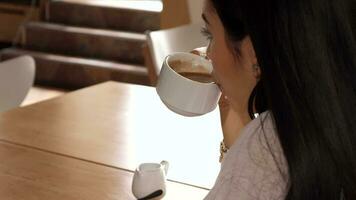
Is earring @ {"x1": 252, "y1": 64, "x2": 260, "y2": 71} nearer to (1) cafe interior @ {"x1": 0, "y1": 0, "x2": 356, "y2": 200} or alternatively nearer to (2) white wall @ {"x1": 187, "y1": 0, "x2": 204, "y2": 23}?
(1) cafe interior @ {"x1": 0, "y1": 0, "x2": 356, "y2": 200}

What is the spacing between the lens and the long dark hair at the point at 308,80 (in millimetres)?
951

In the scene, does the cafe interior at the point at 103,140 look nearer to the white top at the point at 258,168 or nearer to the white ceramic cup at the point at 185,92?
the white ceramic cup at the point at 185,92

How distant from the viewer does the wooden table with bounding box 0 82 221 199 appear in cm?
155

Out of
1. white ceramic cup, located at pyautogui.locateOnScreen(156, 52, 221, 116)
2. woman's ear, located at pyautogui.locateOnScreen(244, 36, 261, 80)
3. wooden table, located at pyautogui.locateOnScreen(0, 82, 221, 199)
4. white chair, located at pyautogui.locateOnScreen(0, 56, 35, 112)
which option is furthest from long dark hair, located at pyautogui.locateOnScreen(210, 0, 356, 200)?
white chair, located at pyautogui.locateOnScreen(0, 56, 35, 112)

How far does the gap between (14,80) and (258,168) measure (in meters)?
1.59

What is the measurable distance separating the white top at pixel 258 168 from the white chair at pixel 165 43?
1.58m

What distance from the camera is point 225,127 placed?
145 centimetres

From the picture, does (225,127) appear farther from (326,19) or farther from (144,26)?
(144,26)

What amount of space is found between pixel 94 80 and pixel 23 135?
3.28 m

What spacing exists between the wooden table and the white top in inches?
19.0

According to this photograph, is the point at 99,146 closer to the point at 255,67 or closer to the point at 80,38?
the point at 255,67

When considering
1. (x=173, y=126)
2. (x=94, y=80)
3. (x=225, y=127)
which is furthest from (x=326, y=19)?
(x=94, y=80)

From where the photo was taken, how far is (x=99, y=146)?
183cm

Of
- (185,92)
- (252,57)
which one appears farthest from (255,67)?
(185,92)
